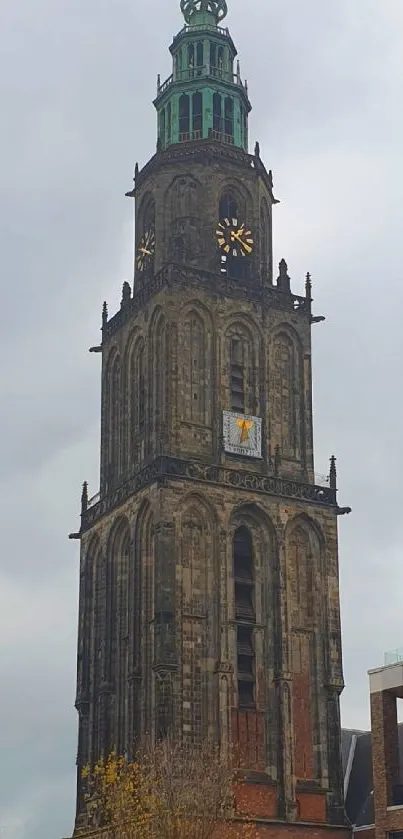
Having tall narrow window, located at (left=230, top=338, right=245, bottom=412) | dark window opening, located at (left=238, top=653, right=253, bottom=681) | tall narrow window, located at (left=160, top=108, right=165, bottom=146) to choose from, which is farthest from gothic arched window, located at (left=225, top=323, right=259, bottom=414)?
tall narrow window, located at (left=160, top=108, right=165, bottom=146)

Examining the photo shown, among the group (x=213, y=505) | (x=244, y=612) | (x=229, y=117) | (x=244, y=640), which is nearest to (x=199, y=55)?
(x=229, y=117)

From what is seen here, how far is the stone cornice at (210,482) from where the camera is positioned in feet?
214

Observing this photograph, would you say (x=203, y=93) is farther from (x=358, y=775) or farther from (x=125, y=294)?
(x=358, y=775)

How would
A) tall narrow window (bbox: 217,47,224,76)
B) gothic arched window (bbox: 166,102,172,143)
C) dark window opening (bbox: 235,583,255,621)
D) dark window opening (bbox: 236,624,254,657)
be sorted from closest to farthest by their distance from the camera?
dark window opening (bbox: 236,624,254,657) < dark window opening (bbox: 235,583,255,621) < gothic arched window (bbox: 166,102,172,143) < tall narrow window (bbox: 217,47,224,76)

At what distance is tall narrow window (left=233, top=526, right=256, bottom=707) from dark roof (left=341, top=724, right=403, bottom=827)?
22.2ft

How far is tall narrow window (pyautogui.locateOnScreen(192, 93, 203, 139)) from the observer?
7600 cm

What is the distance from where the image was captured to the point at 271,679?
213 feet

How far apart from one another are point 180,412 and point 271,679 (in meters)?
12.2

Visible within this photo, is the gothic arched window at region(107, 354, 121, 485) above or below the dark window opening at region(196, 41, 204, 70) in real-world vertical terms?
below

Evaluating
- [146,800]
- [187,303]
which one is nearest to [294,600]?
[187,303]

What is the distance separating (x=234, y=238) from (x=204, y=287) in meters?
4.12

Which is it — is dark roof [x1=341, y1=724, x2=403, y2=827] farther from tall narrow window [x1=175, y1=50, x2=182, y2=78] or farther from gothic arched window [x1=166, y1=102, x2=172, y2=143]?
tall narrow window [x1=175, y1=50, x2=182, y2=78]

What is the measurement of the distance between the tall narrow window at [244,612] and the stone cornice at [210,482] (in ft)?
7.01

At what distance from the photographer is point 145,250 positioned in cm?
7456
